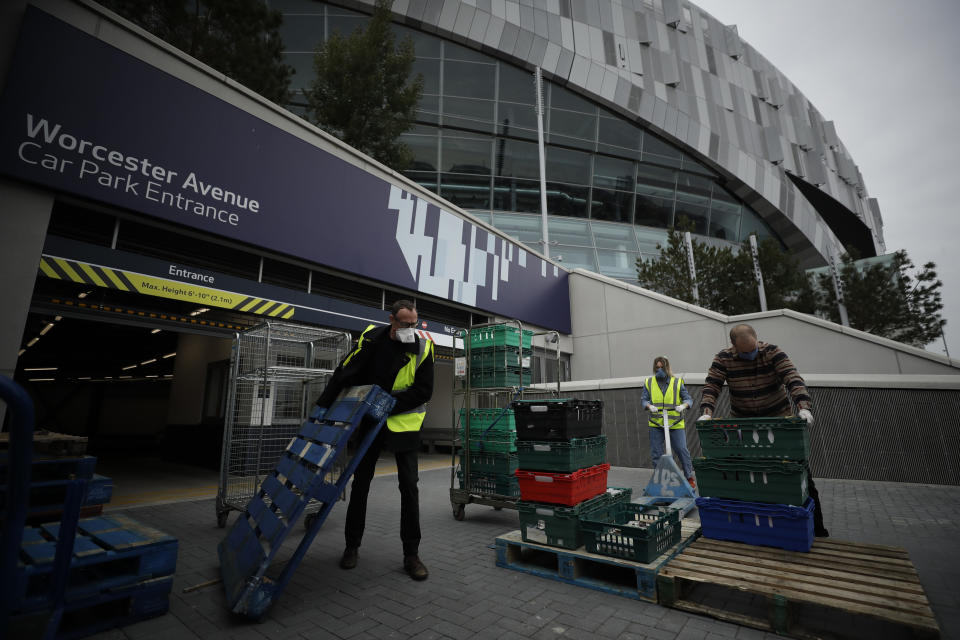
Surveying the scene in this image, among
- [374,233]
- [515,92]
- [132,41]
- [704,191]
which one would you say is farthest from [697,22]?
[132,41]

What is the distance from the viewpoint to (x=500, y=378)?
6.05 metres

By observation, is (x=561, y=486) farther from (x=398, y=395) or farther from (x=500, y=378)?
(x=500, y=378)

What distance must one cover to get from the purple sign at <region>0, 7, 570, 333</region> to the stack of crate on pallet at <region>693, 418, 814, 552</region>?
789 cm

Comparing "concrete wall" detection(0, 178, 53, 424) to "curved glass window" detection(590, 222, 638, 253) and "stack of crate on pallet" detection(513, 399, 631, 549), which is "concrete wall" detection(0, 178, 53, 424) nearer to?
"stack of crate on pallet" detection(513, 399, 631, 549)

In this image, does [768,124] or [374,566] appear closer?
[374,566]

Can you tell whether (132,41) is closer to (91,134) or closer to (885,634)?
(91,134)

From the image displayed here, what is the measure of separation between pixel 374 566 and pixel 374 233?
787cm

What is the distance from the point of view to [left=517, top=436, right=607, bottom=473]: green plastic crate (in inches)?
160

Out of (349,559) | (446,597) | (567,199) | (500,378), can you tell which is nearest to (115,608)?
(349,559)

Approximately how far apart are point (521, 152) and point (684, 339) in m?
17.5

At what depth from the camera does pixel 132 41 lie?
270 inches

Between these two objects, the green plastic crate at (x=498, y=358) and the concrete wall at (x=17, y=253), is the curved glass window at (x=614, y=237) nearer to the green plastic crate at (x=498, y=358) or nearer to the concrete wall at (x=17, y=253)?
the green plastic crate at (x=498, y=358)

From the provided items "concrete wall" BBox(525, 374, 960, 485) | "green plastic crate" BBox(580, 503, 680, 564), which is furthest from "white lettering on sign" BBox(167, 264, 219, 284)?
"concrete wall" BBox(525, 374, 960, 485)

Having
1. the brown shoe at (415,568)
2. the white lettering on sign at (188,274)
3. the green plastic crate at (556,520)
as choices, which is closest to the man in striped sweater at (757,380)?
the green plastic crate at (556,520)
